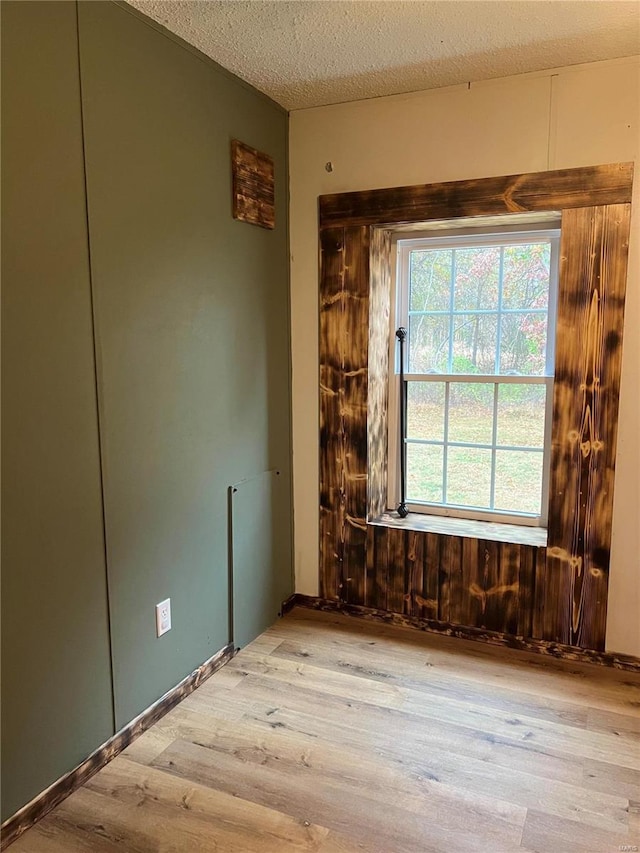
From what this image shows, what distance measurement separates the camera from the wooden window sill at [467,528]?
2.73m

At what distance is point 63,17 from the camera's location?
5.62ft

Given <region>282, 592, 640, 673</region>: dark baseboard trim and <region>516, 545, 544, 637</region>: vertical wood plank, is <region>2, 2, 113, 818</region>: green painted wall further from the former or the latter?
<region>516, 545, 544, 637</region>: vertical wood plank

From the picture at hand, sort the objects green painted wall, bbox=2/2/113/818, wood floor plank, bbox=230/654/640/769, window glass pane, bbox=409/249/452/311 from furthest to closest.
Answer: window glass pane, bbox=409/249/452/311 < wood floor plank, bbox=230/654/640/769 < green painted wall, bbox=2/2/113/818

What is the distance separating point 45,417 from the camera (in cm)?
173

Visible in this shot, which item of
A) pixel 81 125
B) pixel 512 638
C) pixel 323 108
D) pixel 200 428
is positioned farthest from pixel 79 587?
pixel 323 108

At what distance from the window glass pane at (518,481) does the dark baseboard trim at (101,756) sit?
1.45 m

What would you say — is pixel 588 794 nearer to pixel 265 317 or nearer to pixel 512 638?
pixel 512 638

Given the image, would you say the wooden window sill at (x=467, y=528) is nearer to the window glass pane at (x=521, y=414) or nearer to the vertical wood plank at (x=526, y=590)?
the vertical wood plank at (x=526, y=590)

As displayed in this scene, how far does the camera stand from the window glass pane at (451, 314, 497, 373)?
9.33ft

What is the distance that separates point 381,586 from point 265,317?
1.40 m

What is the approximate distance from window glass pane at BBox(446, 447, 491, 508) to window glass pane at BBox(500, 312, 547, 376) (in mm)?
421

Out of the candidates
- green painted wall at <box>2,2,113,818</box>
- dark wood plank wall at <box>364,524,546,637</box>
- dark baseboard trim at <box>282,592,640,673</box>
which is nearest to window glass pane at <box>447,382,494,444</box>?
dark wood plank wall at <box>364,524,546,637</box>

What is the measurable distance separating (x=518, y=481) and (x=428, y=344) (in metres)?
0.78

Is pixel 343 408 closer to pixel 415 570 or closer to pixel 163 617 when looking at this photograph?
pixel 415 570
